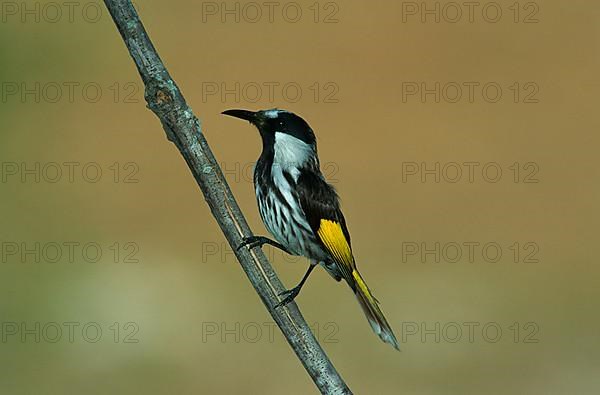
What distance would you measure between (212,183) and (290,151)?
55.9 inches

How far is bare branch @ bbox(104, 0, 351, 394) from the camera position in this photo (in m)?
2.20

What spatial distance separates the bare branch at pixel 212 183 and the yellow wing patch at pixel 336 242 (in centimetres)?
131

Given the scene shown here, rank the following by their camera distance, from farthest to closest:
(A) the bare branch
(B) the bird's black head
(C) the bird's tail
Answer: (B) the bird's black head, (C) the bird's tail, (A) the bare branch

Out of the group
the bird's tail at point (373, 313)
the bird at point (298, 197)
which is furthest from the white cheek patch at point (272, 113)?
the bird's tail at point (373, 313)

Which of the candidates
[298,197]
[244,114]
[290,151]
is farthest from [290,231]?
[244,114]

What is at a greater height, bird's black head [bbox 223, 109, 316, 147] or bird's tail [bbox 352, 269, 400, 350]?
bird's black head [bbox 223, 109, 316, 147]

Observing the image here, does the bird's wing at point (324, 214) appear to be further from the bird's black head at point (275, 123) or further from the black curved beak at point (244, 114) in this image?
the black curved beak at point (244, 114)

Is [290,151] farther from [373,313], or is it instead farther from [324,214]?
[373,313]

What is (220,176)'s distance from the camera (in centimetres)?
227

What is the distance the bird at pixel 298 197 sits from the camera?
361 centimetres

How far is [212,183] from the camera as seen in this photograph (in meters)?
2.26

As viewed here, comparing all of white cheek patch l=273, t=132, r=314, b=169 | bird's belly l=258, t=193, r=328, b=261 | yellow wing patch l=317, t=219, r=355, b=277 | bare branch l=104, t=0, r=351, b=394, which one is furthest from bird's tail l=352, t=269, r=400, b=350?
bare branch l=104, t=0, r=351, b=394

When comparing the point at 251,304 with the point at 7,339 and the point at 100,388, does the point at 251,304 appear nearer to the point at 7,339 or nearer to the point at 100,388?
the point at 100,388

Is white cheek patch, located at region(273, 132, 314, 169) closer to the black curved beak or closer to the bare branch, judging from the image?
the black curved beak
